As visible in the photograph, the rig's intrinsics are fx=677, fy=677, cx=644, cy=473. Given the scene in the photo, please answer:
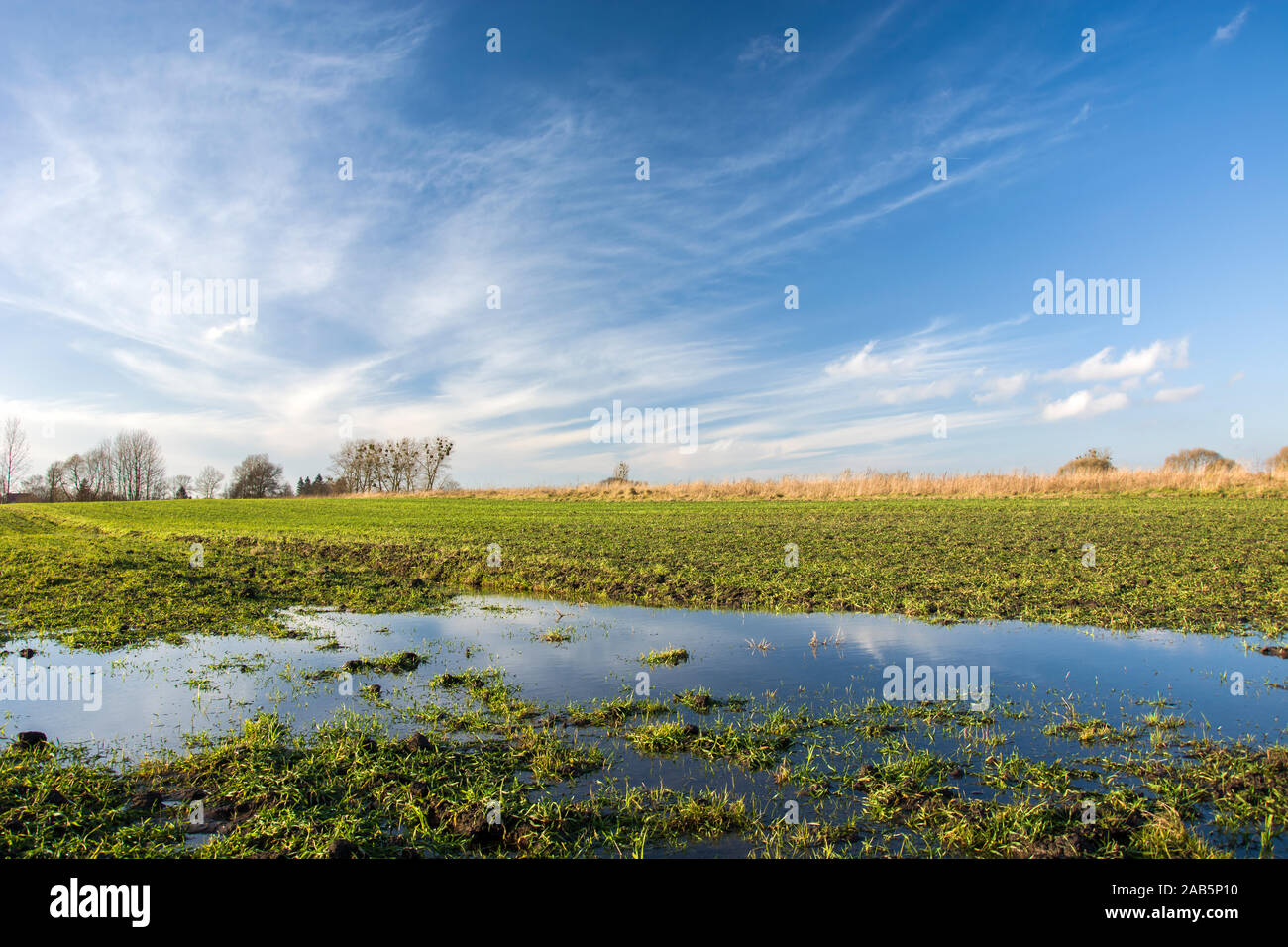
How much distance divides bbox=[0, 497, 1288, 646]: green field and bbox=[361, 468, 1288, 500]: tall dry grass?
1416cm

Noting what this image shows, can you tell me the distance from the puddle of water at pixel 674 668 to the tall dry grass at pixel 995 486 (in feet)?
122

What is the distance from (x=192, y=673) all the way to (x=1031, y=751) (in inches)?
404

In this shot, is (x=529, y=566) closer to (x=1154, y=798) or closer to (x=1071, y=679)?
(x=1071, y=679)

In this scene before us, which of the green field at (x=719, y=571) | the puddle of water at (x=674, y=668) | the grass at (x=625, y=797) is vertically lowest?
the grass at (x=625, y=797)

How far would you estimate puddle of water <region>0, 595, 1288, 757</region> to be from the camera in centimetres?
734

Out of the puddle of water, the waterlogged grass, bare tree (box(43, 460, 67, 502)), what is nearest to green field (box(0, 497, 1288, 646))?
the puddle of water

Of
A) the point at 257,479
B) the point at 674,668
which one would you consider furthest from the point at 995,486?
the point at 257,479

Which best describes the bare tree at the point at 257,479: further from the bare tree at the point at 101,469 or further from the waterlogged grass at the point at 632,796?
the waterlogged grass at the point at 632,796

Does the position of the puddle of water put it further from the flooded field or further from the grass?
the grass

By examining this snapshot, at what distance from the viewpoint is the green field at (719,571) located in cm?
1259

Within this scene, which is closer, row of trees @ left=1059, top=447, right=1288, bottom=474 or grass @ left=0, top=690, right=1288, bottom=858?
grass @ left=0, top=690, right=1288, bottom=858

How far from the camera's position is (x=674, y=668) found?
30.5 feet

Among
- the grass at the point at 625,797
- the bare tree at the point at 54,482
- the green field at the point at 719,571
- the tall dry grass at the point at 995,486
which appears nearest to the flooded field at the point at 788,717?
the grass at the point at 625,797
